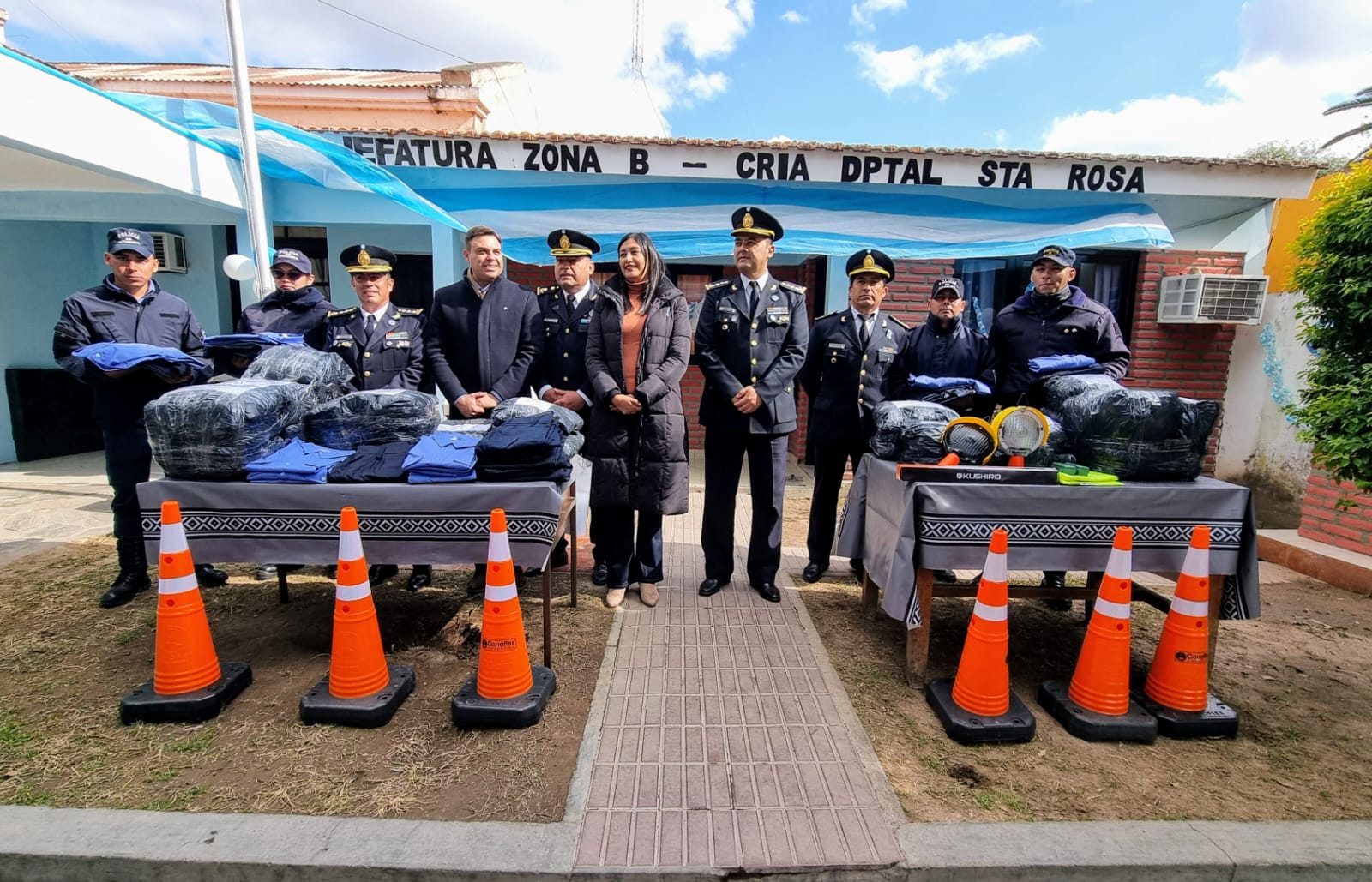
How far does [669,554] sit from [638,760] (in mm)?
2426

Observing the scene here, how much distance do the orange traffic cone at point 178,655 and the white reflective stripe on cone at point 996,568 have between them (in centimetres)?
314

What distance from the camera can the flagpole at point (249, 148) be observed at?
5426mm

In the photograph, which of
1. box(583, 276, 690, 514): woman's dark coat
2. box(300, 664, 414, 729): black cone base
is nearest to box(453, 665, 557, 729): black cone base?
box(300, 664, 414, 729): black cone base

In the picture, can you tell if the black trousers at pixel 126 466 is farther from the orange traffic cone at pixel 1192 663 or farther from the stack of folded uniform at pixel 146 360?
the orange traffic cone at pixel 1192 663

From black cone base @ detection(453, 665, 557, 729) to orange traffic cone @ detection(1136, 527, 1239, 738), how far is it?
255 cm

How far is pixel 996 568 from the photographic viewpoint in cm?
256

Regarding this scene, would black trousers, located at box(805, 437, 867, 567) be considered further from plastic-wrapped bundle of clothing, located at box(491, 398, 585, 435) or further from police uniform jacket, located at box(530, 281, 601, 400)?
plastic-wrapped bundle of clothing, located at box(491, 398, 585, 435)

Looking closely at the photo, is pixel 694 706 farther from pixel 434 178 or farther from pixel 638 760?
pixel 434 178

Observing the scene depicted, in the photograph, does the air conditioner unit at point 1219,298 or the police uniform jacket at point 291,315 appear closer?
the police uniform jacket at point 291,315

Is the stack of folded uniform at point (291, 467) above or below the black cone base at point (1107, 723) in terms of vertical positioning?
above

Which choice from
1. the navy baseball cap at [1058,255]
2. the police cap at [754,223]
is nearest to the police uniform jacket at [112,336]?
the police cap at [754,223]

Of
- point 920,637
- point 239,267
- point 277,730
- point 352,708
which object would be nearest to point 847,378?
point 920,637

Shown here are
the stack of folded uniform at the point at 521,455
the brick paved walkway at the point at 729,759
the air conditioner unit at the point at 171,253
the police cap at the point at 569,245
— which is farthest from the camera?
the air conditioner unit at the point at 171,253

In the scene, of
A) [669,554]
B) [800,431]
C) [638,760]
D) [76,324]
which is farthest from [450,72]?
[638,760]
